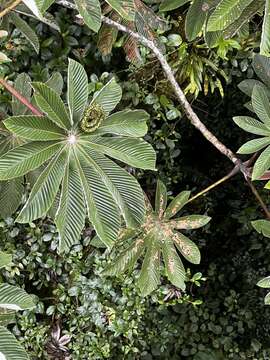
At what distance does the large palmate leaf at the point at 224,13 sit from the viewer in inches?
38.8

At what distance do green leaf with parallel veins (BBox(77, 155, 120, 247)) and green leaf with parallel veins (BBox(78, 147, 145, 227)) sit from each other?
1 cm

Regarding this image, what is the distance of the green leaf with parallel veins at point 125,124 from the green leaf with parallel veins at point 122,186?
6cm

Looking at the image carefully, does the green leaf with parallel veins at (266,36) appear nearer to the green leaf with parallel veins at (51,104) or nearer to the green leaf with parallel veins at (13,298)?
the green leaf with parallel veins at (51,104)

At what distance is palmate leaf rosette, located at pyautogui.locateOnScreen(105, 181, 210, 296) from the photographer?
1362mm

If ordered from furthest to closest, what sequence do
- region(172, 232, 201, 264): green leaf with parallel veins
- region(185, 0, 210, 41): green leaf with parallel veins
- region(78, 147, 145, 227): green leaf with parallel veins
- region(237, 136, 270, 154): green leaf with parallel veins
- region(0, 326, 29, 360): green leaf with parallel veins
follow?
1. region(172, 232, 201, 264): green leaf with parallel veins
2. region(237, 136, 270, 154): green leaf with parallel veins
3. region(185, 0, 210, 41): green leaf with parallel veins
4. region(78, 147, 145, 227): green leaf with parallel veins
5. region(0, 326, 29, 360): green leaf with parallel veins

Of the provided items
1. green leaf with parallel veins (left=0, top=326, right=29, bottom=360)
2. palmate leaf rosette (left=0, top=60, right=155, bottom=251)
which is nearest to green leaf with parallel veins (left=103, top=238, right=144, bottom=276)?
palmate leaf rosette (left=0, top=60, right=155, bottom=251)

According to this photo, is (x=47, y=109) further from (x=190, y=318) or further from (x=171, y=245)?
(x=190, y=318)

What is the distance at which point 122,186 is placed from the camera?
1.07m

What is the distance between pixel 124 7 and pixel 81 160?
32cm

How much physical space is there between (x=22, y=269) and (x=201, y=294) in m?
0.97

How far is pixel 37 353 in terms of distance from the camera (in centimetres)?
175

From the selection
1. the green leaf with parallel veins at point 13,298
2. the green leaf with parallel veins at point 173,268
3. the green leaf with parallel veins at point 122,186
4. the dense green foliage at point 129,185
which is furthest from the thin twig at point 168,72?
the green leaf with parallel veins at point 13,298

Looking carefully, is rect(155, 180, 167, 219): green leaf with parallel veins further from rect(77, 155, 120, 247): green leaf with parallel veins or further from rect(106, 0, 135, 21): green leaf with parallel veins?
rect(106, 0, 135, 21): green leaf with parallel veins

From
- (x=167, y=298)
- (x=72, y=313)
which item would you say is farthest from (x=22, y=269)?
(x=167, y=298)
